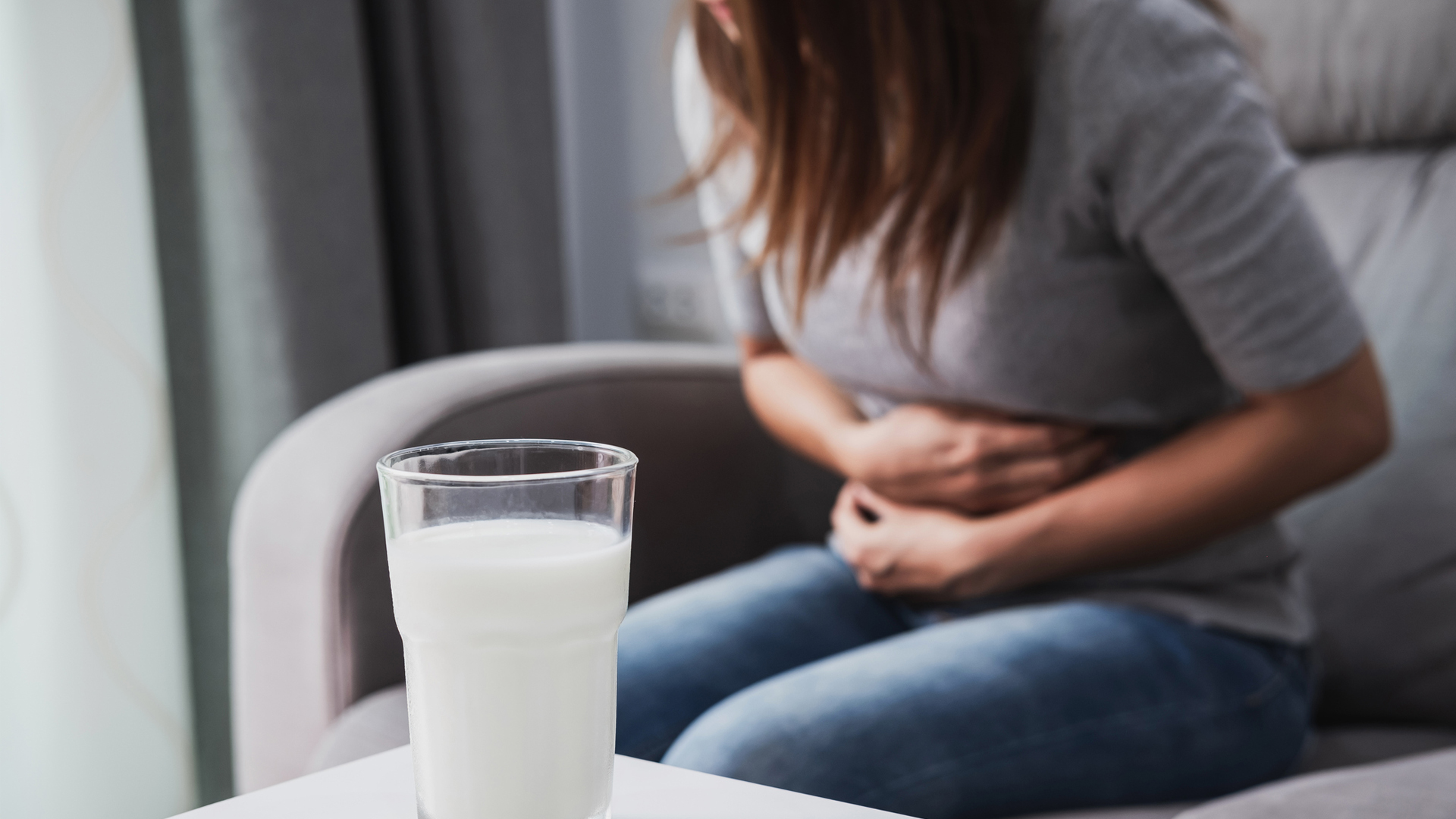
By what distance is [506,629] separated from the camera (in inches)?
14.0

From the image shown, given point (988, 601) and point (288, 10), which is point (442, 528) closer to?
point (988, 601)

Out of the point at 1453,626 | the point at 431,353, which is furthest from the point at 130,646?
the point at 1453,626

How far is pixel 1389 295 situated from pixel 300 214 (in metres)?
Result: 1.14

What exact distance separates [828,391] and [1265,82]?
1.69ft

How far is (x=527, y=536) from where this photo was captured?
0.36 meters

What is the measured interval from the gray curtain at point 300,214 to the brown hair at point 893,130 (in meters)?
0.71

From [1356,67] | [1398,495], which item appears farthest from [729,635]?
[1356,67]

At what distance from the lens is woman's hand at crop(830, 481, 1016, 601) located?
0.81m

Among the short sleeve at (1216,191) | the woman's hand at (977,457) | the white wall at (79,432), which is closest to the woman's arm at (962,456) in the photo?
the woman's hand at (977,457)

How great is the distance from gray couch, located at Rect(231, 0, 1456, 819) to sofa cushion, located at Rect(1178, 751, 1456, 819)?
0.17m

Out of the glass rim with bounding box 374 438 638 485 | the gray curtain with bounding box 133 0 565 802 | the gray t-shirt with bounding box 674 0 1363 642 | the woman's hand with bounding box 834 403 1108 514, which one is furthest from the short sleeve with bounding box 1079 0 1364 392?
the gray curtain with bounding box 133 0 565 802

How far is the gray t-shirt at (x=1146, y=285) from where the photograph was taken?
2.35 ft

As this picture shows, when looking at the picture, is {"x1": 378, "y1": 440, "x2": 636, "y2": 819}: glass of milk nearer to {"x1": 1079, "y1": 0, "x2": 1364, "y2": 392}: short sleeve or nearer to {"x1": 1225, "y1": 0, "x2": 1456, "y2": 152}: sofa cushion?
{"x1": 1079, "y1": 0, "x2": 1364, "y2": 392}: short sleeve

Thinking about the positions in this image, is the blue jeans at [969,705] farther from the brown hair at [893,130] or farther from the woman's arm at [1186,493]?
the brown hair at [893,130]
